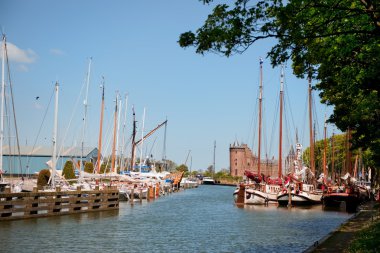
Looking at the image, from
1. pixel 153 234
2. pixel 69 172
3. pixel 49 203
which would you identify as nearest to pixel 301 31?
pixel 153 234

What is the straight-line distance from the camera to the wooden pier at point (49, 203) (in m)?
26.4

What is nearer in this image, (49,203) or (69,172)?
(49,203)

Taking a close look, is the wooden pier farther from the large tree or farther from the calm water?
the large tree

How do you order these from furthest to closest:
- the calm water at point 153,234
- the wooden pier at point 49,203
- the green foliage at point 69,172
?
the green foliage at point 69,172
the wooden pier at point 49,203
the calm water at point 153,234

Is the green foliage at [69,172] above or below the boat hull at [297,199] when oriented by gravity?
above

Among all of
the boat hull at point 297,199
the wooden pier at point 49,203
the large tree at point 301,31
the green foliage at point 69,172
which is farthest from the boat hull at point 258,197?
the large tree at point 301,31

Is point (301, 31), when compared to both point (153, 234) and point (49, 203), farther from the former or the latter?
point (49, 203)

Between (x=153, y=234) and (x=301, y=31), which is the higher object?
(x=301, y=31)

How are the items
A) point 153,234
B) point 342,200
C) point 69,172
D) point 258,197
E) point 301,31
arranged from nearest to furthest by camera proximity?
point 301,31, point 153,234, point 342,200, point 258,197, point 69,172

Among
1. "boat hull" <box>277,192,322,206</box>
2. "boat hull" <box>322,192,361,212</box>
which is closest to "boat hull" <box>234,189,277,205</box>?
"boat hull" <box>277,192,322,206</box>

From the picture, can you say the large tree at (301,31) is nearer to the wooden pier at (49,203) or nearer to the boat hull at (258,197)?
the wooden pier at (49,203)

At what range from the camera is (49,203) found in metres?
30.5

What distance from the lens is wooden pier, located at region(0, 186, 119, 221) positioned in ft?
86.7

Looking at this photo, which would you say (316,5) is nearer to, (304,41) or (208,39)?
(304,41)
